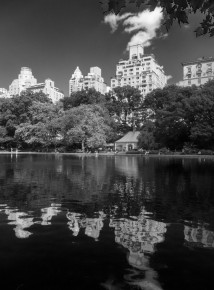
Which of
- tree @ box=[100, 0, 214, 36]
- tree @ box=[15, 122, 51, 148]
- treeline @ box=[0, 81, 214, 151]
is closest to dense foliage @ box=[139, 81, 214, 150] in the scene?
treeline @ box=[0, 81, 214, 151]

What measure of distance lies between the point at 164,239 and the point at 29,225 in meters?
3.89

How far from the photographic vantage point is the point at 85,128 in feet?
272

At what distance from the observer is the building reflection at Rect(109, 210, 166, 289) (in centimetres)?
539

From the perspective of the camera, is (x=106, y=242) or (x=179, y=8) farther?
(x=106, y=242)

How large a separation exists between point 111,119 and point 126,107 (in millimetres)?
11105

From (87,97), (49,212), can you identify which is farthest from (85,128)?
(49,212)

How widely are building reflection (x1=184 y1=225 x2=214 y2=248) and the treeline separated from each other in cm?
5742

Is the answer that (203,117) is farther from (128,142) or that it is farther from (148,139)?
(128,142)

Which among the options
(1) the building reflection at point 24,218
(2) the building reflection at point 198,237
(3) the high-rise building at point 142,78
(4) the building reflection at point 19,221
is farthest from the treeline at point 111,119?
(3) the high-rise building at point 142,78

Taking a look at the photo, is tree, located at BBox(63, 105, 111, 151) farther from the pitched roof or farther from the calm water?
the calm water

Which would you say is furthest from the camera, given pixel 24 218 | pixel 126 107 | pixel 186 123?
pixel 126 107

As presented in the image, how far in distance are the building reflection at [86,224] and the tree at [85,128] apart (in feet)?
234

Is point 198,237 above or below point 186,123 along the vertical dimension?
below

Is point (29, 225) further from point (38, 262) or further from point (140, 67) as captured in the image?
point (140, 67)
